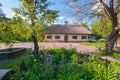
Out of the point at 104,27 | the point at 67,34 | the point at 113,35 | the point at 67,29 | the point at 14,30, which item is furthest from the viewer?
the point at 67,29

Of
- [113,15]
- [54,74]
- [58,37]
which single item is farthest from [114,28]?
[58,37]

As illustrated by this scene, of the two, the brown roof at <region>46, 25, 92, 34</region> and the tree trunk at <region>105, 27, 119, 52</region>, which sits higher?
the brown roof at <region>46, 25, 92, 34</region>

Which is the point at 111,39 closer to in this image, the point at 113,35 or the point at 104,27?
the point at 113,35

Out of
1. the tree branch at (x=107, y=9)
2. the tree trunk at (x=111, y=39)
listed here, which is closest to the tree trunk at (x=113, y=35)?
the tree trunk at (x=111, y=39)

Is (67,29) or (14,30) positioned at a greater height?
(67,29)

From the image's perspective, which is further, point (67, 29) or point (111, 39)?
point (67, 29)

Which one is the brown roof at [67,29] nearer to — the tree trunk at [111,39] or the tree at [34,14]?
the tree trunk at [111,39]

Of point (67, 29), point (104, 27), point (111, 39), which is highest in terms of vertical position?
point (67, 29)

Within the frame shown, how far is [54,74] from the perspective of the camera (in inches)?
305

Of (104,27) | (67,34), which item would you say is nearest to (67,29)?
(67,34)

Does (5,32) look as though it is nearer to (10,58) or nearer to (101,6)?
(10,58)

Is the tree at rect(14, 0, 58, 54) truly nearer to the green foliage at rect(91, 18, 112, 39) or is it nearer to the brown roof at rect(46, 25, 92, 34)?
the green foliage at rect(91, 18, 112, 39)

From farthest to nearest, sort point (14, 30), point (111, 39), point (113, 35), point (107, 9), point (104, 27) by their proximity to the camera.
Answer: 1. point (104, 27)
2. point (111, 39)
3. point (113, 35)
4. point (107, 9)
5. point (14, 30)

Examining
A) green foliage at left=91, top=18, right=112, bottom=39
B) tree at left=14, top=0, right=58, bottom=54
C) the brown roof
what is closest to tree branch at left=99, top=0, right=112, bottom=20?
green foliage at left=91, top=18, right=112, bottom=39
